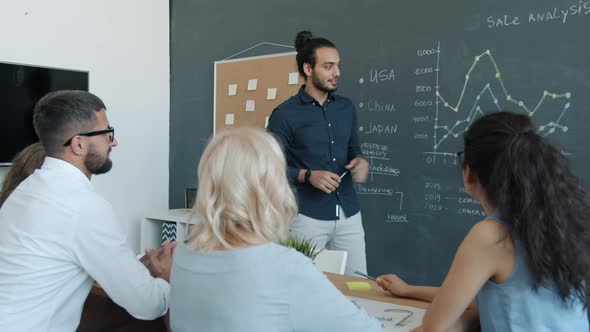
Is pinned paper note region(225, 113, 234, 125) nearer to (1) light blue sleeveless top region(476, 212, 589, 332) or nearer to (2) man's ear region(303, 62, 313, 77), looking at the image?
(2) man's ear region(303, 62, 313, 77)

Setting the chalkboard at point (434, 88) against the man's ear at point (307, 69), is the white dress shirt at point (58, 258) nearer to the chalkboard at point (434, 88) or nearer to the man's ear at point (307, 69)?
the man's ear at point (307, 69)

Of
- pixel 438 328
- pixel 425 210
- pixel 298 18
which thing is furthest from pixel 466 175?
pixel 298 18

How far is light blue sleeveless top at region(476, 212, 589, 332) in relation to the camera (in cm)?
129

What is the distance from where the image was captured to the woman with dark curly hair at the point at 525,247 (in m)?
1.27

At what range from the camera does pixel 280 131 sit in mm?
Result: 3027

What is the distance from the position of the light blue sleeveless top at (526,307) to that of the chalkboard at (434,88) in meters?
1.79

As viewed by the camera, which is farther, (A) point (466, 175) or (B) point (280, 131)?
(B) point (280, 131)

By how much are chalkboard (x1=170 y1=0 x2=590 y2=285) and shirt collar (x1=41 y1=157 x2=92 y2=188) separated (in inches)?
92.0

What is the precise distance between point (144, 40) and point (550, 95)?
3.52 meters

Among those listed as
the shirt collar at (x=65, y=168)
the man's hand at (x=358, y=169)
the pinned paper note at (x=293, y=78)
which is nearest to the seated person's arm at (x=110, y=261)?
the shirt collar at (x=65, y=168)

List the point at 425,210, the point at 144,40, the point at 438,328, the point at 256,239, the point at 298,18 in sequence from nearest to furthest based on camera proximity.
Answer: the point at 256,239 < the point at 438,328 < the point at 425,210 < the point at 298,18 < the point at 144,40

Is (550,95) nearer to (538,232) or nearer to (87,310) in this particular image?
(538,232)

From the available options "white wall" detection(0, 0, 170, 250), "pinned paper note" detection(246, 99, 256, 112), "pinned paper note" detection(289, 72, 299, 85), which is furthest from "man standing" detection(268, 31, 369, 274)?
"white wall" detection(0, 0, 170, 250)

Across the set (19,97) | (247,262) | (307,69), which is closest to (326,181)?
(307,69)
